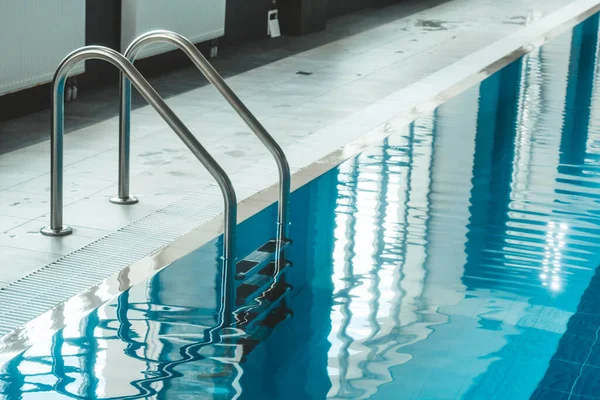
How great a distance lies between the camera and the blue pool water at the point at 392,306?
3.32 metres

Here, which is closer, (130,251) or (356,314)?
(356,314)

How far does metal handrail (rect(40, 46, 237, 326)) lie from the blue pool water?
0.27 ft

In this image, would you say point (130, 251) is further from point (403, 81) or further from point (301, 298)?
point (403, 81)

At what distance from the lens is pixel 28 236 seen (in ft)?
14.6

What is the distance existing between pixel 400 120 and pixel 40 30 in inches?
102

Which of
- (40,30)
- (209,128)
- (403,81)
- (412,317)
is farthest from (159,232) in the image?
(403,81)

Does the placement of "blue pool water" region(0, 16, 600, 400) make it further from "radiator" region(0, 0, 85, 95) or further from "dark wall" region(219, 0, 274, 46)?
"dark wall" region(219, 0, 274, 46)

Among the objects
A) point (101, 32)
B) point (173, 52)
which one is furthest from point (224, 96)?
point (173, 52)

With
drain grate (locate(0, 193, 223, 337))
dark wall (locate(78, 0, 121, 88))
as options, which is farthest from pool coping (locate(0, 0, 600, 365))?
dark wall (locate(78, 0, 121, 88))

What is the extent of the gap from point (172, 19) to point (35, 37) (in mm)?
1990

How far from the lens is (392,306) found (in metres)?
4.00

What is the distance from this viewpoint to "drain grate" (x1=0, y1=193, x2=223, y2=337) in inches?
147

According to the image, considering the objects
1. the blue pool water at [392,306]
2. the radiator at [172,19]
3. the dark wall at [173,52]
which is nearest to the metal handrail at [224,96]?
the blue pool water at [392,306]

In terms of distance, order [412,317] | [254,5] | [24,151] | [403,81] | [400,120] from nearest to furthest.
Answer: [412,317], [24,151], [400,120], [403,81], [254,5]
